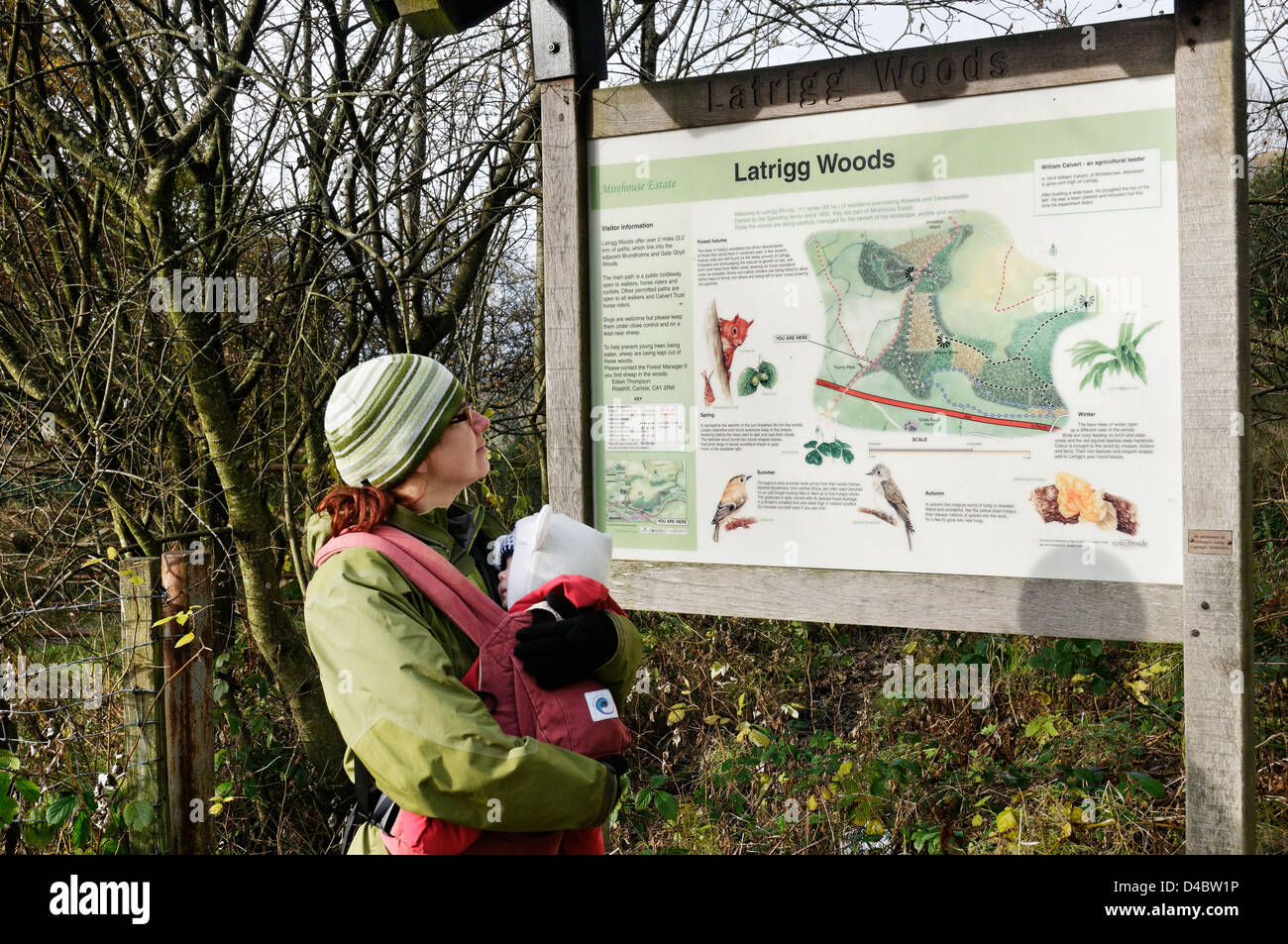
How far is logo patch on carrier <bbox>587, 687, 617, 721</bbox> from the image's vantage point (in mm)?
1790

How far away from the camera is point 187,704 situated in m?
3.43

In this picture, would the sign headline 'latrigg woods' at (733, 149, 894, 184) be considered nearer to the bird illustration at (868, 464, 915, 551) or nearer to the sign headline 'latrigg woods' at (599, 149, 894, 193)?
the sign headline 'latrigg woods' at (599, 149, 894, 193)

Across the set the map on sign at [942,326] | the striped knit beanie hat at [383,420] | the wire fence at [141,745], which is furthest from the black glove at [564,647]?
the wire fence at [141,745]

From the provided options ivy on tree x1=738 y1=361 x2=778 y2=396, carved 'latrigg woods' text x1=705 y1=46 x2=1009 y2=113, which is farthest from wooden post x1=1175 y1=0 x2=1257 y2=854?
ivy on tree x1=738 y1=361 x2=778 y2=396

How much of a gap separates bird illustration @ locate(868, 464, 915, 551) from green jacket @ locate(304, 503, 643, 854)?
1.32 metres

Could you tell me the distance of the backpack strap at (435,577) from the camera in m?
1.79

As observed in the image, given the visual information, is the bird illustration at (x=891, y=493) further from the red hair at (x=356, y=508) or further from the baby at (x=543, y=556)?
the red hair at (x=356, y=508)

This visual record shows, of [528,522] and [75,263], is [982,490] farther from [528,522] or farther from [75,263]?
[75,263]

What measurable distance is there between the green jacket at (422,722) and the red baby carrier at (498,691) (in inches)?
1.4

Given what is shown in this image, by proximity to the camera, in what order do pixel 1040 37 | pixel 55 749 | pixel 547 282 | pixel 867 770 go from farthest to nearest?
pixel 867 770 → pixel 55 749 → pixel 547 282 → pixel 1040 37

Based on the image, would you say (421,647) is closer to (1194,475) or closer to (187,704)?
(1194,475)

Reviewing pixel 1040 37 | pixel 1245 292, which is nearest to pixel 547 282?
pixel 1040 37

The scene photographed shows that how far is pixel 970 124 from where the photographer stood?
2.68m

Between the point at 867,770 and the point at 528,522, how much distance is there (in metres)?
2.99
